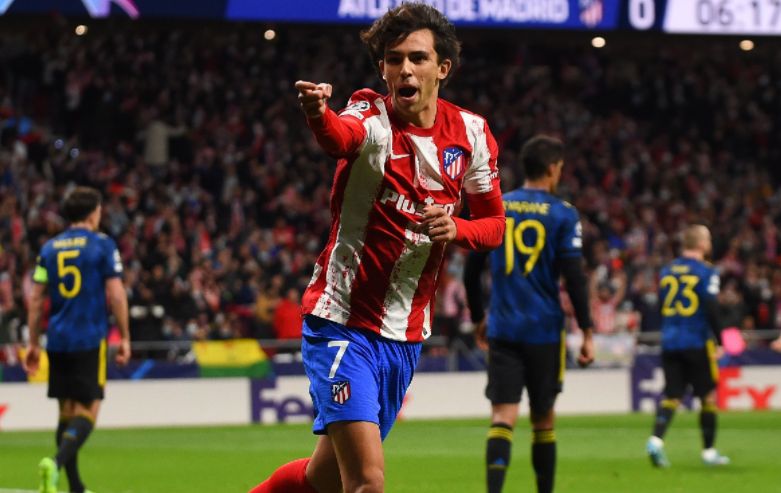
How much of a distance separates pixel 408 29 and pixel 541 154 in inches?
124

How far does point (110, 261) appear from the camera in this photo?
31.0 feet

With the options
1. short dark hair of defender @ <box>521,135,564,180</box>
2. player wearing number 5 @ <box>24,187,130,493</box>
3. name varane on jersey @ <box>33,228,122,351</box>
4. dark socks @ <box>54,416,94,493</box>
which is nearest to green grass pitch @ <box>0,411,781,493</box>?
dark socks @ <box>54,416,94,493</box>

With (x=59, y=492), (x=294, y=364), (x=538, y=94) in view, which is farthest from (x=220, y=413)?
(x=538, y=94)

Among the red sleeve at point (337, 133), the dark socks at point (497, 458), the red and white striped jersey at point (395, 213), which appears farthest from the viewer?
the dark socks at point (497, 458)

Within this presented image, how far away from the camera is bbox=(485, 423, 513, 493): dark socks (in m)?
7.94

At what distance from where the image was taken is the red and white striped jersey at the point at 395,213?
5176 millimetres

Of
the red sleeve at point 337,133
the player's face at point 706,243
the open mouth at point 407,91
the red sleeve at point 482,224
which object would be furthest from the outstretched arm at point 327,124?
the player's face at point 706,243

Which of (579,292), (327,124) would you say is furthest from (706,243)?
(327,124)

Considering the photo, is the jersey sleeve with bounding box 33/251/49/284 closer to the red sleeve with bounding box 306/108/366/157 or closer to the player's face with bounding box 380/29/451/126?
the player's face with bounding box 380/29/451/126

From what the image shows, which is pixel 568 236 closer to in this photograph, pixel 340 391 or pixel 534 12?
pixel 340 391

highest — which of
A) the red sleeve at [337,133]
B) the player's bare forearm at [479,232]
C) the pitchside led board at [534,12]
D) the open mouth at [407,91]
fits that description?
the pitchside led board at [534,12]

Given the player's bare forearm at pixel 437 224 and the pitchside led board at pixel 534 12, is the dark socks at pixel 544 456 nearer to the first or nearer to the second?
the player's bare forearm at pixel 437 224

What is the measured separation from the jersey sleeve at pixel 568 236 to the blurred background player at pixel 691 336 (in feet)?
13.0

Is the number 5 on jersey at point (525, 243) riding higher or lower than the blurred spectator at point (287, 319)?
higher
